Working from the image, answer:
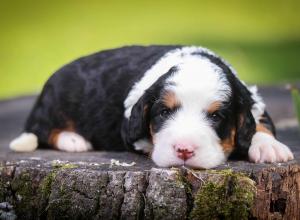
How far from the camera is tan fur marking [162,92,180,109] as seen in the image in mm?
6289

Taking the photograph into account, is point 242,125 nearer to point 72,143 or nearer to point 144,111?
point 144,111

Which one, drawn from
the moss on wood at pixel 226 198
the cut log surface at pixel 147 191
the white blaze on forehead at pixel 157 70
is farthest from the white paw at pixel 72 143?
the moss on wood at pixel 226 198

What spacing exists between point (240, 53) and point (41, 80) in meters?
4.34

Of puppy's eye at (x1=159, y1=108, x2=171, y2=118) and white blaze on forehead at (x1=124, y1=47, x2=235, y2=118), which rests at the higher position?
white blaze on forehead at (x1=124, y1=47, x2=235, y2=118)

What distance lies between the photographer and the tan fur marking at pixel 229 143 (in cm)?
638

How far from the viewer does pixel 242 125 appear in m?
6.51

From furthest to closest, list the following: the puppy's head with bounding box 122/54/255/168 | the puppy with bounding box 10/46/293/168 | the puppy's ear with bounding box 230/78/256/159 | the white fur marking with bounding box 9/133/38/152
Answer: the white fur marking with bounding box 9/133/38/152 < the puppy's ear with bounding box 230/78/256/159 < the puppy with bounding box 10/46/293/168 < the puppy's head with bounding box 122/54/255/168

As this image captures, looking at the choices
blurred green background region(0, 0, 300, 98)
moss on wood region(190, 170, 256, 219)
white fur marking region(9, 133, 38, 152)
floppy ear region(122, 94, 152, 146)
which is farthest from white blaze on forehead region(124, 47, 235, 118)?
blurred green background region(0, 0, 300, 98)

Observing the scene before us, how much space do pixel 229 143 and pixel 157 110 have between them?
1.97 ft

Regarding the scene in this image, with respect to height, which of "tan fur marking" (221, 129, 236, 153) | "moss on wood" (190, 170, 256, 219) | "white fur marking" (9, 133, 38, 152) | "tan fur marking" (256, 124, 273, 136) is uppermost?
"tan fur marking" (256, 124, 273, 136)

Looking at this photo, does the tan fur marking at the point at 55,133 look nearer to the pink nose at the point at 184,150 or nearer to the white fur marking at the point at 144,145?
the white fur marking at the point at 144,145

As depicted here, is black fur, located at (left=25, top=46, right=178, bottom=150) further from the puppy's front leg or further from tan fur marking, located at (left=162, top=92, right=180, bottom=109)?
the puppy's front leg

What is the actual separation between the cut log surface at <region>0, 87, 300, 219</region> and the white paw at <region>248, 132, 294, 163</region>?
0.37 feet

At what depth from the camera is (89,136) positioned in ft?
24.8
